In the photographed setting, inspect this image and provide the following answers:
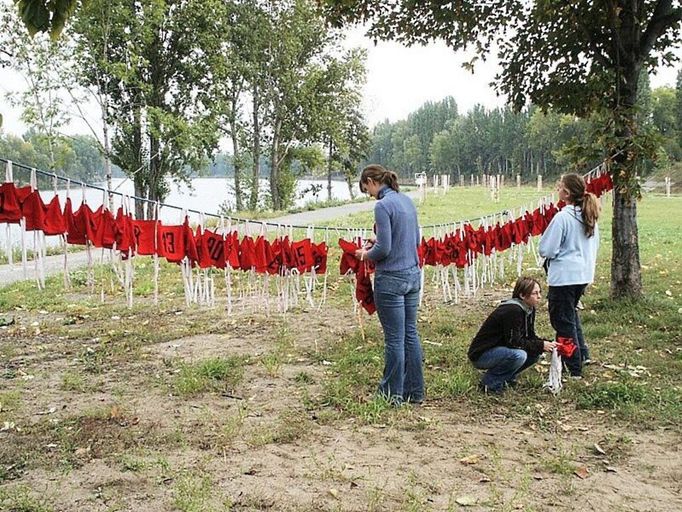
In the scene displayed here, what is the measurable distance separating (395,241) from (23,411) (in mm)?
3352

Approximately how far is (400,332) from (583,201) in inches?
80.3

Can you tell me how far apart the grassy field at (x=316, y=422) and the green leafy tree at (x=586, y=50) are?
1.67 metres

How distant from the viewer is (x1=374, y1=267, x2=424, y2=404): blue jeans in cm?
491

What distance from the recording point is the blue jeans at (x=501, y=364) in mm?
5172

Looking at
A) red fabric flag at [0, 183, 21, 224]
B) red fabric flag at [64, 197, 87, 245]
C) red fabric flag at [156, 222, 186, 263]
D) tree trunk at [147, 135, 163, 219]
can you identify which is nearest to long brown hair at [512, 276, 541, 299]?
red fabric flag at [156, 222, 186, 263]

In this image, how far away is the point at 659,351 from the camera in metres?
6.49

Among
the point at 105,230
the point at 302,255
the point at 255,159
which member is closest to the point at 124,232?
the point at 105,230

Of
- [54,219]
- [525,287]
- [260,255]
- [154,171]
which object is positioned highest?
[154,171]

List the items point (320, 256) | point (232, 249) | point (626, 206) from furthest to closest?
1. point (626, 206)
2. point (320, 256)
3. point (232, 249)

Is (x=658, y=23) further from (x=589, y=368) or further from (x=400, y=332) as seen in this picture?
(x=400, y=332)

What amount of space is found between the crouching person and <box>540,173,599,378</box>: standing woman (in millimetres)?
368

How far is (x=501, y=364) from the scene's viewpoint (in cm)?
521

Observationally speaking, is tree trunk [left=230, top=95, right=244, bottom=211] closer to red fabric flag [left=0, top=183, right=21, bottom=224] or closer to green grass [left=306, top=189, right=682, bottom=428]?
green grass [left=306, top=189, right=682, bottom=428]

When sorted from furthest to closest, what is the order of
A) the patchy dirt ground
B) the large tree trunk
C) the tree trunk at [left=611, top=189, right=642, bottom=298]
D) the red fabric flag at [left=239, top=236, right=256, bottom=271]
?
the tree trunk at [left=611, top=189, right=642, bottom=298]
the large tree trunk
the red fabric flag at [left=239, top=236, right=256, bottom=271]
the patchy dirt ground
